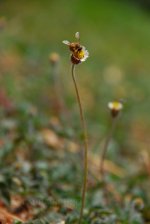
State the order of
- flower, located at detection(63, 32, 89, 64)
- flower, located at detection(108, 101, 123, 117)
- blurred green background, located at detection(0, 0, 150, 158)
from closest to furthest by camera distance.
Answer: flower, located at detection(63, 32, 89, 64)
flower, located at detection(108, 101, 123, 117)
blurred green background, located at detection(0, 0, 150, 158)

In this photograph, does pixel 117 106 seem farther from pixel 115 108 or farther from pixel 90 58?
pixel 90 58

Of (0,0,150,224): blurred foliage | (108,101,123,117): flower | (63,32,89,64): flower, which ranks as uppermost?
(63,32,89,64): flower

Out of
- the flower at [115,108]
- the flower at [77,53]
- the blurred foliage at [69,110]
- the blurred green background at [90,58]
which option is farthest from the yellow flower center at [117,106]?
the blurred green background at [90,58]

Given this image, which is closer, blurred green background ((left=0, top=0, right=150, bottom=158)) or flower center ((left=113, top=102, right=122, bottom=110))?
flower center ((left=113, top=102, right=122, bottom=110))

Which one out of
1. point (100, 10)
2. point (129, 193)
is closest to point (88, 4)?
point (100, 10)

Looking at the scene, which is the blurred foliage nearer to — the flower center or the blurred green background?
the blurred green background

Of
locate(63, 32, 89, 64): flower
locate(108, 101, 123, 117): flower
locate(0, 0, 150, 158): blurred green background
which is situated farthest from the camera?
locate(0, 0, 150, 158): blurred green background

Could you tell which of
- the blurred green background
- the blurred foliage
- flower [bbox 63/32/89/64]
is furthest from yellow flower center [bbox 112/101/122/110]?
the blurred green background

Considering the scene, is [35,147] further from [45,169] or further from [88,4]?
[88,4]

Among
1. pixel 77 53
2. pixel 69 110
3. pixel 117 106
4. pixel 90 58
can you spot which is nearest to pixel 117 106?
pixel 117 106
